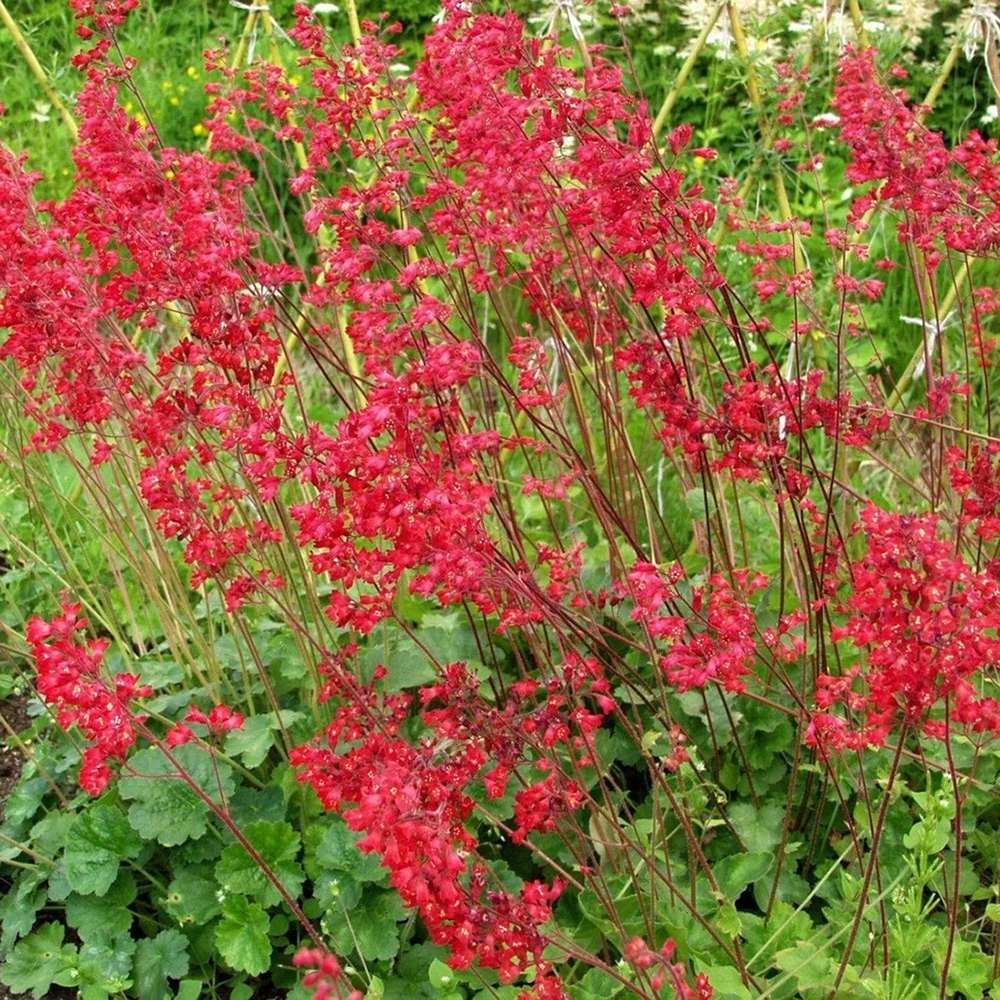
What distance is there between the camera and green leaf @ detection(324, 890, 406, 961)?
8.73 feet

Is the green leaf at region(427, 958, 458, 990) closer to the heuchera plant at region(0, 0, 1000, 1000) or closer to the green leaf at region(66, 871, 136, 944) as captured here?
the heuchera plant at region(0, 0, 1000, 1000)

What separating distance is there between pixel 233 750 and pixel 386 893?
0.46 metres

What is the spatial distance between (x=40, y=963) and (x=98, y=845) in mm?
271

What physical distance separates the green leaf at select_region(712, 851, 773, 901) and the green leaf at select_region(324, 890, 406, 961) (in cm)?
65

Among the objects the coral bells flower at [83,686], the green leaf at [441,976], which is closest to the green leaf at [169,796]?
the green leaf at [441,976]

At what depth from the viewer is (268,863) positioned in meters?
2.81

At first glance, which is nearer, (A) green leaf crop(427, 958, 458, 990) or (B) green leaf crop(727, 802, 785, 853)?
(A) green leaf crop(427, 958, 458, 990)


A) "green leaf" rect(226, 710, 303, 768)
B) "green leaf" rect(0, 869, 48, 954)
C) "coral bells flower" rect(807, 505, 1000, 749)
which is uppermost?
"coral bells flower" rect(807, 505, 1000, 749)

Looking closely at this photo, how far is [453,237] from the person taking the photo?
2.90 meters

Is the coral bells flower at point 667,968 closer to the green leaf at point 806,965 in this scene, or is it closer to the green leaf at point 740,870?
the green leaf at point 806,965

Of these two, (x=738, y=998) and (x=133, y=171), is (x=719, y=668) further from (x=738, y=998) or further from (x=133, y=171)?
(x=133, y=171)

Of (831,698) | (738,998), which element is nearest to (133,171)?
(831,698)

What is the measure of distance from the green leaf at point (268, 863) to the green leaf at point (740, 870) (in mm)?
872

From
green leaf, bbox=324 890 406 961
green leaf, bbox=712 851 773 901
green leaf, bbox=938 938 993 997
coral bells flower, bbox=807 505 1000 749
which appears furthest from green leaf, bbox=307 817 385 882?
coral bells flower, bbox=807 505 1000 749
